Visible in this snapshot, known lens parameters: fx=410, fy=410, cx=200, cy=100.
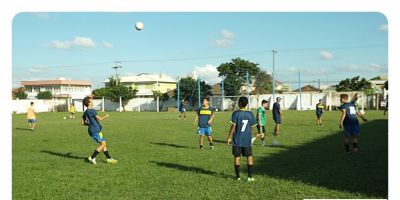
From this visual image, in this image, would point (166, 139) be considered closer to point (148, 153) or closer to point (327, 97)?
point (148, 153)

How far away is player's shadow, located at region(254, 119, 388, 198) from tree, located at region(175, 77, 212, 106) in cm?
4962

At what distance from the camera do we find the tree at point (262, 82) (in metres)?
66.9

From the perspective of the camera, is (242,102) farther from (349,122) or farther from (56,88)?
(56,88)

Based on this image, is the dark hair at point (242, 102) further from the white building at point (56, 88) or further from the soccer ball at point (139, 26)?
the white building at point (56, 88)

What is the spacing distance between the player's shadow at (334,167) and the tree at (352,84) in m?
47.9

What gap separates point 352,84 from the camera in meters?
61.1

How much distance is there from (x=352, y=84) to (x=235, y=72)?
1750 centimetres

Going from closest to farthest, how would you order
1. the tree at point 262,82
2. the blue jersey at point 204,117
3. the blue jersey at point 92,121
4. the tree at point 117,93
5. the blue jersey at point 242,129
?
the blue jersey at point 242,129 → the blue jersey at point 92,121 → the blue jersey at point 204,117 → the tree at point 262,82 → the tree at point 117,93

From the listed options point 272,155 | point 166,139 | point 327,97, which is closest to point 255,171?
point 272,155

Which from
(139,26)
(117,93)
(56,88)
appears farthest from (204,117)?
(56,88)

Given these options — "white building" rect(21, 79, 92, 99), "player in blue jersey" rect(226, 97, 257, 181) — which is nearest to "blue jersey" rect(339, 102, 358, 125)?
"player in blue jersey" rect(226, 97, 257, 181)

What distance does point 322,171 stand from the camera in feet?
33.2

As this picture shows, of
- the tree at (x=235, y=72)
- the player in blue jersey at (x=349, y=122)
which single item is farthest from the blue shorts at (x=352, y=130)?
the tree at (x=235, y=72)

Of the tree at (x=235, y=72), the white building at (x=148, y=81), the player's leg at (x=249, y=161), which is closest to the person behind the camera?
the player's leg at (x=249, y=161)
